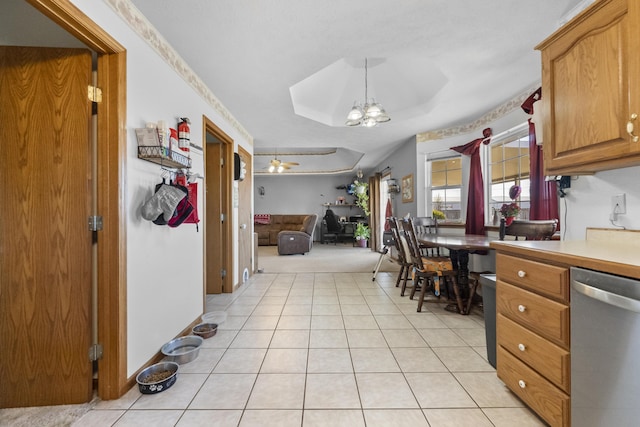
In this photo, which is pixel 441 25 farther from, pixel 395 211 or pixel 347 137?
pixel 395 211

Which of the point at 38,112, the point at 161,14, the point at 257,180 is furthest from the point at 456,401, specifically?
the point at 257,180

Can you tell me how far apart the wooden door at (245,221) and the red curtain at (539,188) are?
3567mm

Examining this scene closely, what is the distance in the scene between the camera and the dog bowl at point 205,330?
2.27m

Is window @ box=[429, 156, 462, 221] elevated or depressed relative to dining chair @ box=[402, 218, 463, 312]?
elevated

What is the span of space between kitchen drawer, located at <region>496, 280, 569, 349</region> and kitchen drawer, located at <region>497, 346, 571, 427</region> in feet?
0.71

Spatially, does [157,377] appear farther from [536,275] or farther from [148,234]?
[536,275]

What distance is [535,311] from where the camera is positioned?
128 centimetres

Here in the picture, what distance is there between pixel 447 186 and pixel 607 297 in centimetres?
397

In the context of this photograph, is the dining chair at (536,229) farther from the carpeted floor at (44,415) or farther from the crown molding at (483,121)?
the carpeted floor at (44,415)

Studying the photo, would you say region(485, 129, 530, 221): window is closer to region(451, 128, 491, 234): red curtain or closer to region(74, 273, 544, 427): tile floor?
region(451, 128, 491, 234): red curtain

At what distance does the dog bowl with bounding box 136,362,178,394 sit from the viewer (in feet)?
5.18

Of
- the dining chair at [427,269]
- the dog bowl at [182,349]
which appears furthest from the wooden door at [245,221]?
the dining chair at [427,269]

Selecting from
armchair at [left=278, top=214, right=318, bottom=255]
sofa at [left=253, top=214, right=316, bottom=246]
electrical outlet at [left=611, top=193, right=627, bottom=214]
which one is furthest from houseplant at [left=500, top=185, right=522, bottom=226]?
sofa at [left=253, top=214, right=316, bottom=246]

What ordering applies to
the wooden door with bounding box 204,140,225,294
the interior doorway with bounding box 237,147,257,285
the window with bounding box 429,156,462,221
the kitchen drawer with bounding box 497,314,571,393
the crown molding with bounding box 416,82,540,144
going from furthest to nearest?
the window with bounding box 429,156,462,221, the interior doorway with bounding box 237,147,257,285, the wooden door with bounding box 204,140,225,294, the crown molding with bounding box 416,82,540,144, the kitchen drawer with bounding box 497,314,571,393
